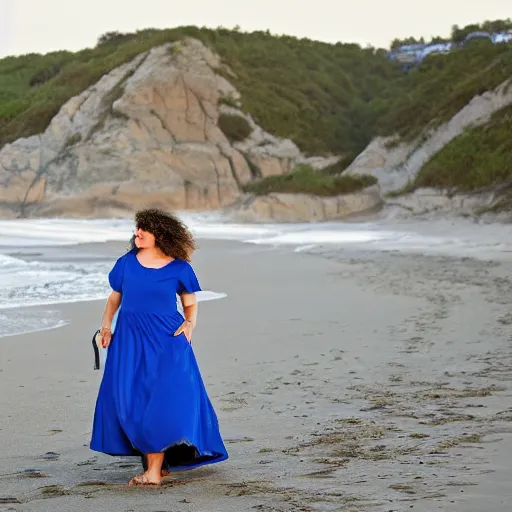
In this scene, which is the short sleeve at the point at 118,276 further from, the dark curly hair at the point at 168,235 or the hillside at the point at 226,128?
the hillside at the point at 226,128

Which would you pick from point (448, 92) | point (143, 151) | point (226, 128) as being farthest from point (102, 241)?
point (448, 92)

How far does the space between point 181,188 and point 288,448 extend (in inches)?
1480

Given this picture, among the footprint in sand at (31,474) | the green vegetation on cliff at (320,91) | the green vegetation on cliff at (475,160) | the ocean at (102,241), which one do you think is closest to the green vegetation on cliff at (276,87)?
the green vegetation on cliff at (320,91)

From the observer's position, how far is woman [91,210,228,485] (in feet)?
14.6

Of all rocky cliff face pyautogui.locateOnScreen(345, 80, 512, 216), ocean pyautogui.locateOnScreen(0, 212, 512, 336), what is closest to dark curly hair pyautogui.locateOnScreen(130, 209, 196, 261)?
ocean pyautogui.locateOnScreen(0, 212, 512, 336)

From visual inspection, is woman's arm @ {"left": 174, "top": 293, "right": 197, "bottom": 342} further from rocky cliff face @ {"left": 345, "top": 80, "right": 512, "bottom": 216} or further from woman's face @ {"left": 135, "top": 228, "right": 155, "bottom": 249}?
rocky cliff face @ {"left": 345, "top": 80, "right": 512, "bottom": 216}

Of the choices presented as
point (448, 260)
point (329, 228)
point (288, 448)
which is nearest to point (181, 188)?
point (329, 228)

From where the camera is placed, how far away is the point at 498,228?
23938mm

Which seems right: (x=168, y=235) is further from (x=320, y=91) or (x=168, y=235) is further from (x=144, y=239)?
(x=320, y=91)

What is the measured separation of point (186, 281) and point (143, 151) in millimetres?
38892

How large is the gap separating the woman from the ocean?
5.13 meters

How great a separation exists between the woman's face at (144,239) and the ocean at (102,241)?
5.11m

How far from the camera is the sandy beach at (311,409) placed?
4023 millimetres

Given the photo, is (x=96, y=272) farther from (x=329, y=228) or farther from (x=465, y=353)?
(x=329, y=228)
